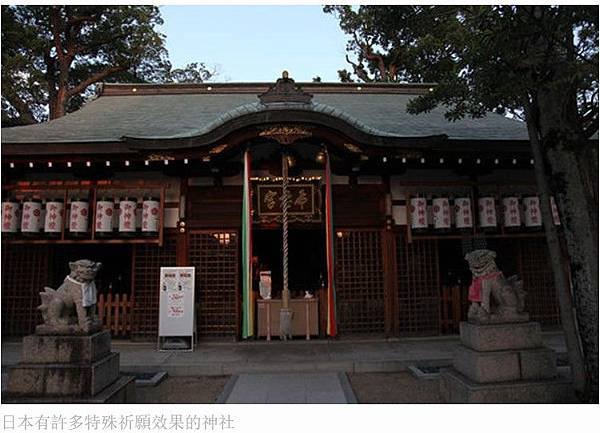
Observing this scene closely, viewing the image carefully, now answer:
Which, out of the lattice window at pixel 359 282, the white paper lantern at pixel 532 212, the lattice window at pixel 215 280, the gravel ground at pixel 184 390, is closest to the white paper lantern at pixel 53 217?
the lattice window at pixel 215 280

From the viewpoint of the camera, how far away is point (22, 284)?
8.56 m

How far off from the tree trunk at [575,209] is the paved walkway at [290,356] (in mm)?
2303

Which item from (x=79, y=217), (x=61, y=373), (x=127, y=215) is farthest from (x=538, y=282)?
(x=79, y=217)

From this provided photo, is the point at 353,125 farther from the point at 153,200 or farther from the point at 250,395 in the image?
the point at 250,395

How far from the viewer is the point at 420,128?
963cm

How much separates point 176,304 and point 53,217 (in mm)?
3015

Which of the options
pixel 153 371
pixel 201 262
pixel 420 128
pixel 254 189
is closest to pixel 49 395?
pixel 153 371

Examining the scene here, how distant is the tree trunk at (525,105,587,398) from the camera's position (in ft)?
15.9

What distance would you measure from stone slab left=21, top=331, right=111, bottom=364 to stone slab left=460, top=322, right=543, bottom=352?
4.32 m

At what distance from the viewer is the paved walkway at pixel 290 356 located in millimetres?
6586

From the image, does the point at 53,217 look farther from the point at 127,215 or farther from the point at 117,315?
the point at 117,315

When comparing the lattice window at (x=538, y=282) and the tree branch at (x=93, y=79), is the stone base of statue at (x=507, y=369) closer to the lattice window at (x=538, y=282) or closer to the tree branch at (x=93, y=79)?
the lattice window at (x=538, y=282)

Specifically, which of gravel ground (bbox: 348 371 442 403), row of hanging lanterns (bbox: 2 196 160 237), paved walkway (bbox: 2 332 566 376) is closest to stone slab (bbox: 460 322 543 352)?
gravel ground (bbox: 348 371 442 403)

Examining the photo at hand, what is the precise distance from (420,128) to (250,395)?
692 centimetres
